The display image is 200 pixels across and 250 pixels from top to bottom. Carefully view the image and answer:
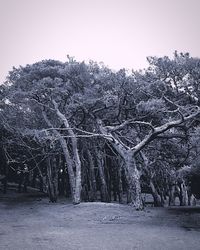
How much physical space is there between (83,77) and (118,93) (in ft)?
10.4

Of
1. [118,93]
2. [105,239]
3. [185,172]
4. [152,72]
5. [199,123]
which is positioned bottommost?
[105,239]

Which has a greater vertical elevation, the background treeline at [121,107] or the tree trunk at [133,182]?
the background treeline at [121,107]

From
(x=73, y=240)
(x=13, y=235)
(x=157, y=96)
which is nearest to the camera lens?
(x=73, y=240)

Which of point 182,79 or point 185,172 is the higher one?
point 182,79

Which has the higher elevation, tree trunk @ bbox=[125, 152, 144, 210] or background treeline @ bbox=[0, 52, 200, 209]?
background treeline @ bbox=[0, 52, 200, 209]

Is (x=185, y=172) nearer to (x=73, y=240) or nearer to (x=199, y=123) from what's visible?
(x=199, y=123)

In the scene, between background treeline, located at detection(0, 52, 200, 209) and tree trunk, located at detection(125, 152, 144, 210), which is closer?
background treeline, located at detection(0, 52, 200, 209)

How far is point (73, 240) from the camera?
352 inches

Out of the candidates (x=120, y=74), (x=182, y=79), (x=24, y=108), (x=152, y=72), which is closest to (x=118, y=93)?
(x=120, y=74)

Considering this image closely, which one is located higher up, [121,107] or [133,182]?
[121,107]

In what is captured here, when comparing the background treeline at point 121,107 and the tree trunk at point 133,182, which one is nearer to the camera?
the background treeline at point 121,107

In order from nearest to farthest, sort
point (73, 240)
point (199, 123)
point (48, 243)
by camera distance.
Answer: point (48, 243), point (73, 240), point (199, 123)

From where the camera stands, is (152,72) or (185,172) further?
(152,72)

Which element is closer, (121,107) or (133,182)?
(133,182)
